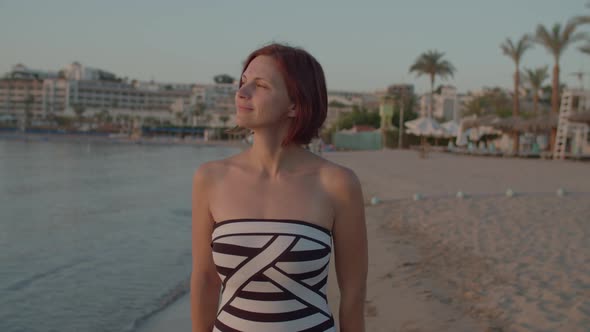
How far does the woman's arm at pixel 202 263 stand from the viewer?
154 centimetres

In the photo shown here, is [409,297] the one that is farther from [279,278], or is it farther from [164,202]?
[164,202]

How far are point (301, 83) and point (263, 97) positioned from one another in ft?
0.34

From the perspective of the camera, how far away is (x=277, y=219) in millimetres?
1432

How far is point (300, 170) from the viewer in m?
1.52

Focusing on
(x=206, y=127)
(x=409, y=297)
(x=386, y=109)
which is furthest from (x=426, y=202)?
(x=206, y=127)

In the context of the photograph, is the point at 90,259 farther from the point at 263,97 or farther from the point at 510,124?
the point at 510,124

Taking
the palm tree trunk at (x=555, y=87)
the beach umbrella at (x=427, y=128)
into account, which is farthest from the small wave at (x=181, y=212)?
the palm tree trunk at (x=555, y=87)

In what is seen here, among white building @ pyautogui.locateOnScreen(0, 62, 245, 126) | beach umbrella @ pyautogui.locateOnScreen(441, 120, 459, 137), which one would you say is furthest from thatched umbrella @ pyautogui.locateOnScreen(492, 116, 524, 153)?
white building @ pyautogui.locateOnScreen(0, 62, 245, 126)

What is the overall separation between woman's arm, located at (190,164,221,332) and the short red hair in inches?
9.8

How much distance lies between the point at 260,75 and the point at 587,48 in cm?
3245

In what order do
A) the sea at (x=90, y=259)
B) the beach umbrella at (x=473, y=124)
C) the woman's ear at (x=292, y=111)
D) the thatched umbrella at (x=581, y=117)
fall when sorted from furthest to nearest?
the beach umbrella at (x=473, y=124) → the thatched umbrella at (x=581, y=117) → the sea at (x=90, y=259) → the woman's ear at (x=292, y=111)

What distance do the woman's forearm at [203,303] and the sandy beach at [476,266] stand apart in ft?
9.96

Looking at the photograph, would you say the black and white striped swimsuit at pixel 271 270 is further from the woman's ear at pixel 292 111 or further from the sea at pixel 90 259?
the sea at pixel 90 259

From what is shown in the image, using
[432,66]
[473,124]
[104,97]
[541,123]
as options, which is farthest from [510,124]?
[104,97]
